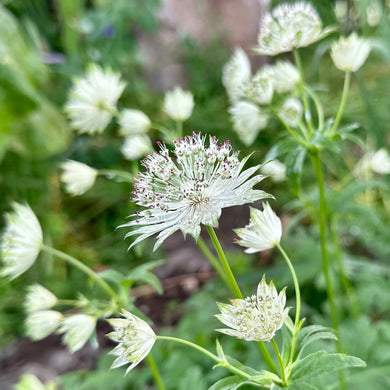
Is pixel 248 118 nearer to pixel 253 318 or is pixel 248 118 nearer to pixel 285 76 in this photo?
pixel 285 76

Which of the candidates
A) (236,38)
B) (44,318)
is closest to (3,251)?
(44,318)

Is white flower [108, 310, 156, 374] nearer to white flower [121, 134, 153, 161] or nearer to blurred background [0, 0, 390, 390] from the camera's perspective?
white flower [121, 134, 153, 161]

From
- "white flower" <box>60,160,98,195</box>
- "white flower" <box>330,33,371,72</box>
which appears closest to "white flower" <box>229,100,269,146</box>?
"white flower" <box>330,33,371,72</box>

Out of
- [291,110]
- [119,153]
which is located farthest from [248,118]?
[119,153]

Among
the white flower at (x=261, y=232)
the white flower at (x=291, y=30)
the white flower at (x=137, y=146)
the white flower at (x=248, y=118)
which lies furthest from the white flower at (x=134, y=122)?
the white flower at (x=261, y=232)

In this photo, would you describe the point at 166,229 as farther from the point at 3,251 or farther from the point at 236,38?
the point at 236,38

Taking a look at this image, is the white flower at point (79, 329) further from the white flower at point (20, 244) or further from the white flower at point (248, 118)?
the white flower at point (248, 118)
